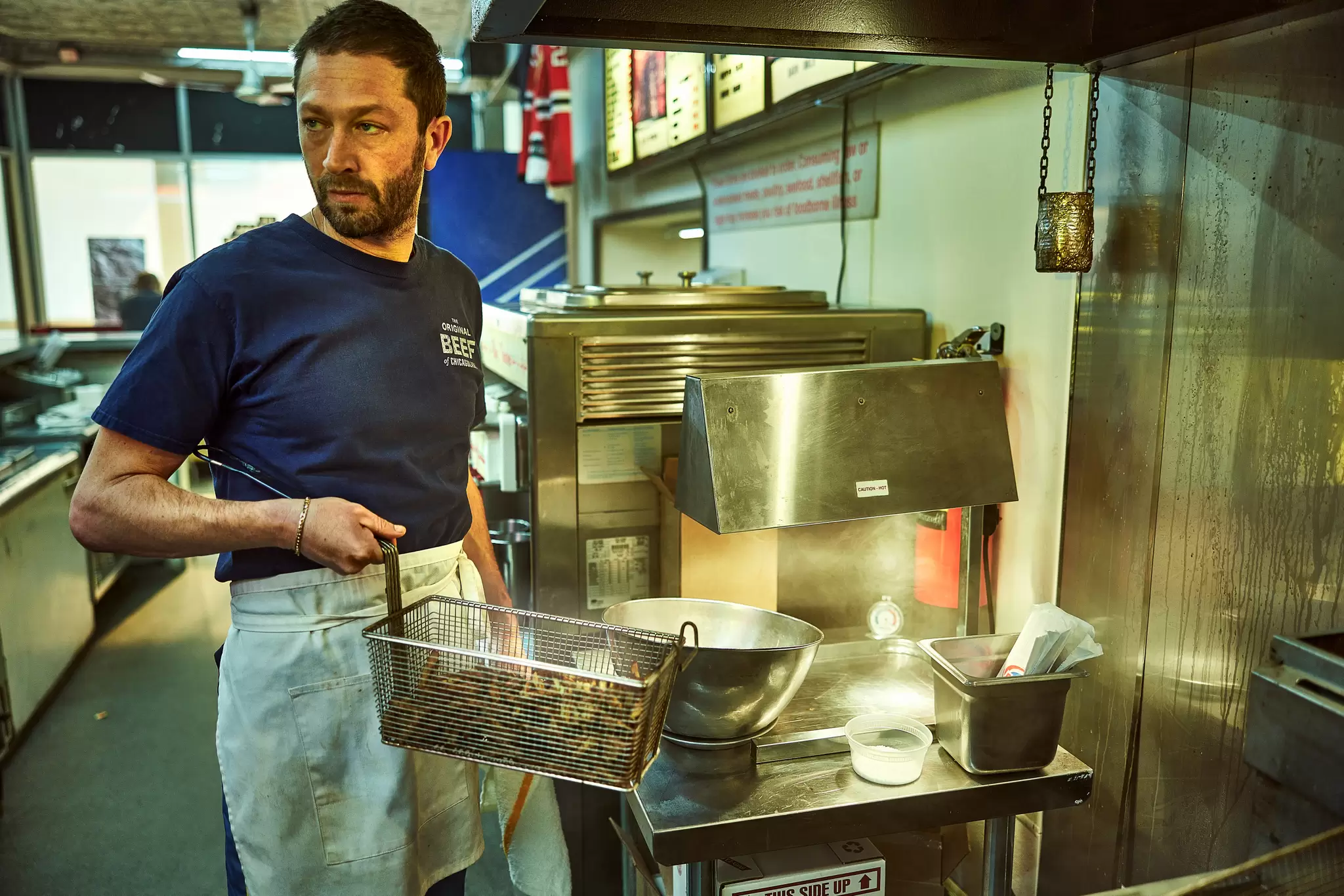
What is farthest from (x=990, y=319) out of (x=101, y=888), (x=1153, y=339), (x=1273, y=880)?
(x=101, y=888)

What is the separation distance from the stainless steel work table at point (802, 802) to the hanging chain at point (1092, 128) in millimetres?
1024

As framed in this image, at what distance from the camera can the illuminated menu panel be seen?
3492mm

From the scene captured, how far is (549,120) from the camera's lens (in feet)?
17.1

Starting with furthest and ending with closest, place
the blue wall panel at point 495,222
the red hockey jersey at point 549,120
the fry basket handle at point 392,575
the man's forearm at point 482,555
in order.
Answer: the blue wall panel at point 495,222
the red hockey jersey at point 549,120
the man's forearm at point 482,555
the fry basket handle at point 392,575

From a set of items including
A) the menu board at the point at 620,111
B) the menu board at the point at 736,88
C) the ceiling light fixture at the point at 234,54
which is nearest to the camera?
the menu board at the point at 736,88

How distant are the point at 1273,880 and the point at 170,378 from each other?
152 cm

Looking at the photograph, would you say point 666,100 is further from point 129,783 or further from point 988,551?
point 129,783

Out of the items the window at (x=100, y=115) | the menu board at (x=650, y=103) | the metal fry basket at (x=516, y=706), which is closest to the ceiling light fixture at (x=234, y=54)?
the menu board at (x=650, y=103)

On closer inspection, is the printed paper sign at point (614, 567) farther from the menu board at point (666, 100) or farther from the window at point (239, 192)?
the window at point (239, 192)

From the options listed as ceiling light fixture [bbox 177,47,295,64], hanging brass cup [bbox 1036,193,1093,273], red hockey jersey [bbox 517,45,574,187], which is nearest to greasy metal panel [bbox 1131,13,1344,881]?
hanging brass cup [bbox 1036,193,1093,273]

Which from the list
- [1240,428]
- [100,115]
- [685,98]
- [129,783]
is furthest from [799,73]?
[100,115]

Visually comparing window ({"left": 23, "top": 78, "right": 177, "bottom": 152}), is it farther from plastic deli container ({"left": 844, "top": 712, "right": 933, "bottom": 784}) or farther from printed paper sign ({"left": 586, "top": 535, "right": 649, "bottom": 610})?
plastic deli container ({"left": 844, "top": 712, "right": 933, "bottom": 784})

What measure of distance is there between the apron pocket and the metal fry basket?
256 millimetres

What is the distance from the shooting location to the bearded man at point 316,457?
1.39 m
